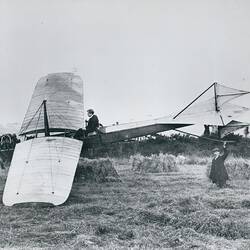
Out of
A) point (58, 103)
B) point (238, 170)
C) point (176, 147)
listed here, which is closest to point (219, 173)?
point (238, 170)

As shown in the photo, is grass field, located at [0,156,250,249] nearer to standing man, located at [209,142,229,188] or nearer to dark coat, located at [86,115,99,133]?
standing man, located at [209,142,229,188]

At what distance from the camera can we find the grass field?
369cm

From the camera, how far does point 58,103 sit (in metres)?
7.79

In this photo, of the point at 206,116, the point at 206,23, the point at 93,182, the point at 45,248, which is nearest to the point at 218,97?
the point at 206,116

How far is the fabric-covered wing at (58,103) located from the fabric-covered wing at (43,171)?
150cm

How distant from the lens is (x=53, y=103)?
7773 mm

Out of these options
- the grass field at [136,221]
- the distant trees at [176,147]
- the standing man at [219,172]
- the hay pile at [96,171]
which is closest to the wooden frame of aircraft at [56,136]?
the grass field at [136,221]

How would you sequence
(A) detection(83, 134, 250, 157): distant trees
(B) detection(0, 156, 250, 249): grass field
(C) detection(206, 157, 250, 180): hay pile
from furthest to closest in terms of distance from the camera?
(A) detection(83, 134, 250, 157): distant trees, (C) detection(206, 157, 250, 180): hay pile, (B) detection(0, 156, 250, 249): grass field

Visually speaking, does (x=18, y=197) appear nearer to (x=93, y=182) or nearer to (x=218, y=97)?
(x=93, y=182)

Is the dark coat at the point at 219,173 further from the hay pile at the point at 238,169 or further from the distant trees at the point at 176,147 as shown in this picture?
the distant trees at the point at 176,147

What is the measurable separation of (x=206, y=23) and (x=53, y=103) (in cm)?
384

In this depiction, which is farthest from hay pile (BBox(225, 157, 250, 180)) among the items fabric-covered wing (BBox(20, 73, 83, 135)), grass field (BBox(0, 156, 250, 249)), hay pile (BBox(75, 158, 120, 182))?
fabric-covered wing (BBox(20, 73, 83, 135))

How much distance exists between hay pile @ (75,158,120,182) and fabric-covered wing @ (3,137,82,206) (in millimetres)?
1707

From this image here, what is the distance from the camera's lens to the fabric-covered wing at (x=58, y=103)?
772cm
